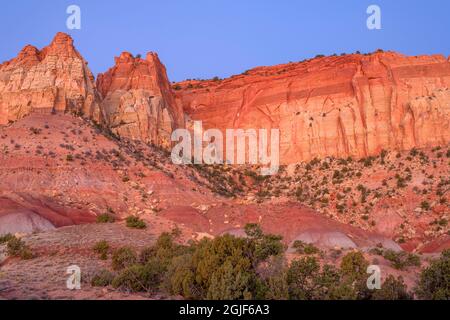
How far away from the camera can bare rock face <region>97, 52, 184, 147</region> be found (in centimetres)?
5559

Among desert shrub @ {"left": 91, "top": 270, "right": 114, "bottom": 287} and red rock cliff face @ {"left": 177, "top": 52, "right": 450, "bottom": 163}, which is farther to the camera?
red rock cliff face @ {"left": 177, "top": 52, "right": 450, "bottom": 163}

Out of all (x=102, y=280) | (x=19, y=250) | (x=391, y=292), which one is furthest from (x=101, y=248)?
(x=391, y=292)

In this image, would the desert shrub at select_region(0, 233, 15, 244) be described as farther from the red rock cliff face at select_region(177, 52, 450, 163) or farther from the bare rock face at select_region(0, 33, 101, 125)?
the red rock cliff face at select_region(177, 52, 450, 163)

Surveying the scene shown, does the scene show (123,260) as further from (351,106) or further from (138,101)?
(351,106)

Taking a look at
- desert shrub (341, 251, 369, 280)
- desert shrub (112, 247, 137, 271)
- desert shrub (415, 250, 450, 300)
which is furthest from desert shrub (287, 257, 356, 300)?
desert shrub (112, 247, 137, 271)

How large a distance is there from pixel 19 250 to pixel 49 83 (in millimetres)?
27406

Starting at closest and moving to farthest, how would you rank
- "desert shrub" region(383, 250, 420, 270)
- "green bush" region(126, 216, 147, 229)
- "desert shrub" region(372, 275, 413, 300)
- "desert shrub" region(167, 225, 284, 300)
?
"desert shrub" region(167, 225, 284, 300)
"desert shrub" region(372, 275, 413, 300)
"desert shrub" region(383, 250, 420, 270)
"green bush" region(126, 216, 147, 229)

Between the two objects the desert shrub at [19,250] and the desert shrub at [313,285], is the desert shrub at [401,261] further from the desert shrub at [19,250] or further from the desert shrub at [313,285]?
the desert shrub at [19,250]

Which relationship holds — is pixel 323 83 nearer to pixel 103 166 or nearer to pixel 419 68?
pixel 419 68

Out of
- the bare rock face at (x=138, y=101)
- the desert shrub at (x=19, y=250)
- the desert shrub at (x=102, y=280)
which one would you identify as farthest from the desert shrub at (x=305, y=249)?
the bare rock face at (x=138, y=101)

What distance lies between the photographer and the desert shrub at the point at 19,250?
2388cm

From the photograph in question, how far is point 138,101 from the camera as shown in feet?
186

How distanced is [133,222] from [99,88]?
102ft

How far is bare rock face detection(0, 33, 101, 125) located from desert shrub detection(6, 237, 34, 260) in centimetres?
2478
